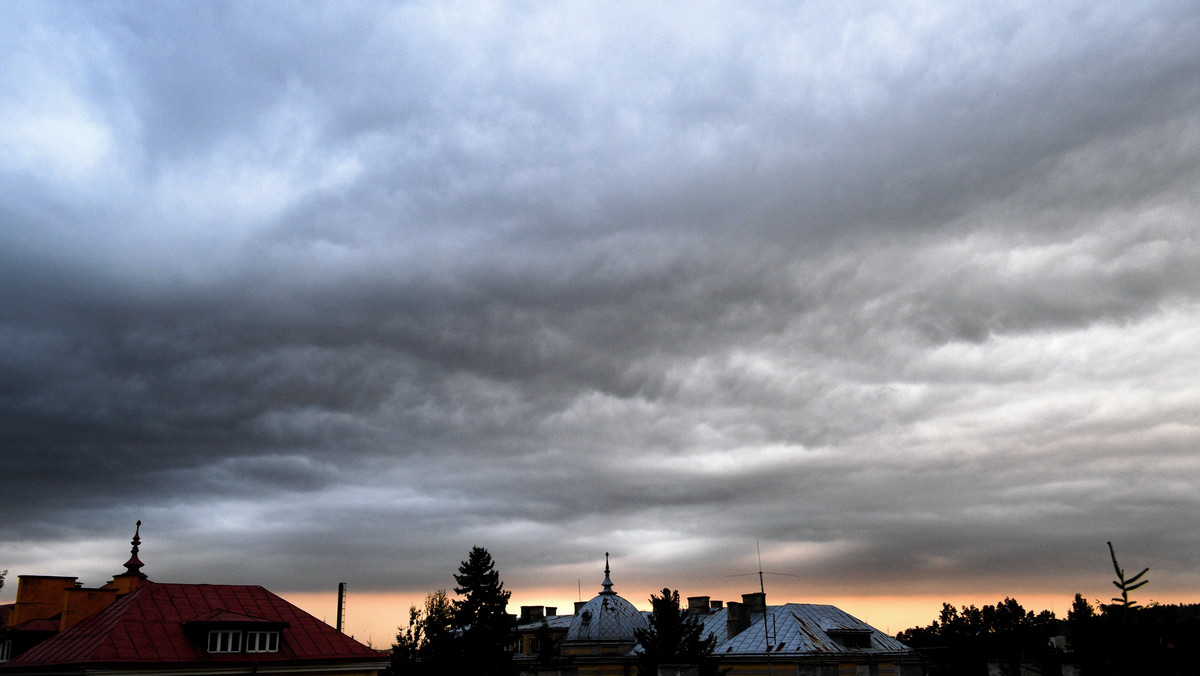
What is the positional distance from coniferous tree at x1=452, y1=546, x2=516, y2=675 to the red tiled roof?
17.5 m

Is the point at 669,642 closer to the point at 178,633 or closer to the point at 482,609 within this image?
the point at 482,609

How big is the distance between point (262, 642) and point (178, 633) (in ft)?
13.5

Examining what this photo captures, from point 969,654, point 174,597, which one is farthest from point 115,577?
point 969,654

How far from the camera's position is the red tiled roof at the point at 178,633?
40719mm

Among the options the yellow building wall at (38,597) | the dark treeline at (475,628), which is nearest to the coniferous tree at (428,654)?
the dark treeline at (475,628)

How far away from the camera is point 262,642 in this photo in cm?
4528

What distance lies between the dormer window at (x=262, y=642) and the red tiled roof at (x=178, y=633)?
37 cm

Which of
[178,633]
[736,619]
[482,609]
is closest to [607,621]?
[736,619]

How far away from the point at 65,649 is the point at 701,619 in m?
65.7

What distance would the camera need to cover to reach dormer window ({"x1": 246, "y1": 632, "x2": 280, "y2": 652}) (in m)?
44.9

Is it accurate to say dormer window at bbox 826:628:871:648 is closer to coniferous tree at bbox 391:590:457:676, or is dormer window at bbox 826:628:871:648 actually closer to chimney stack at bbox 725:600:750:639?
chimney stack at bbox 725:600:750:639

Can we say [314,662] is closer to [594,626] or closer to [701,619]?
[594,626]

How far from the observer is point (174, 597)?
46.3 metres

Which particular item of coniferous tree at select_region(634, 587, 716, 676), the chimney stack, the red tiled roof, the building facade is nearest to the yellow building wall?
the building facade
